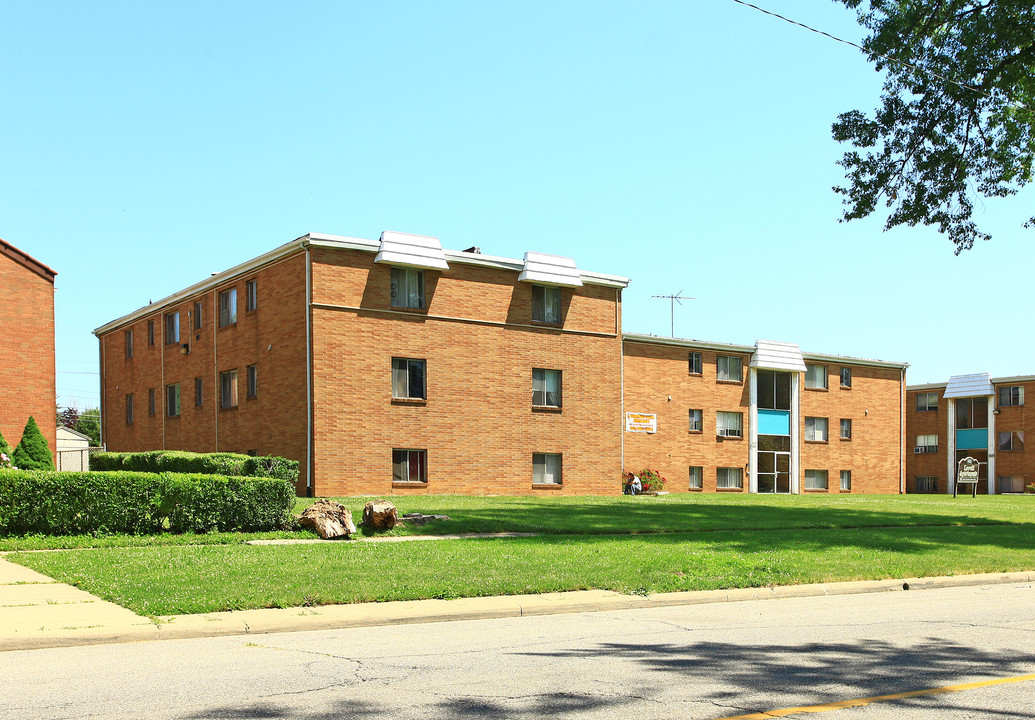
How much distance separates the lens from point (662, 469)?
45.3 metres

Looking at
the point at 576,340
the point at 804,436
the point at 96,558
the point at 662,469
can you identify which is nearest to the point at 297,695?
the point at 96,558

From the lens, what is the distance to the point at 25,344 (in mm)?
31781

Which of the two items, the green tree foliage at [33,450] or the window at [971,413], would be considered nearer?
the green tree foliage at [33,450]

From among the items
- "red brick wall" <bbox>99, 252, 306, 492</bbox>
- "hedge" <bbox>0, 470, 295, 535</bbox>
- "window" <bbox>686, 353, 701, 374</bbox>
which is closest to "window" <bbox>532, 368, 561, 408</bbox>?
"red brick wall" <bbox>99, 252, 306, 492</bbox>

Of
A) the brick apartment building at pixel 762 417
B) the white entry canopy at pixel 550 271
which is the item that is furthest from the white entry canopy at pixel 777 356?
A: the white entry canopy at pixel 550 271

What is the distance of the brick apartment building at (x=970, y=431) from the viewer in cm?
6019

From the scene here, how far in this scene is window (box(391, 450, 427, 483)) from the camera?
33.2 m

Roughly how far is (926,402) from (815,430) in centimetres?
1781

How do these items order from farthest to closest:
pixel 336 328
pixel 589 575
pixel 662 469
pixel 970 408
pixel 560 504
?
1. pixel 970 408
2. pixel 662 469
3. pixel 336 328
4. pixel 560 504
5. pixel 589 575

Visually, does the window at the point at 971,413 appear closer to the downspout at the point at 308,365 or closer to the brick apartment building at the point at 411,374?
the brick apartment building at the point at 411,374

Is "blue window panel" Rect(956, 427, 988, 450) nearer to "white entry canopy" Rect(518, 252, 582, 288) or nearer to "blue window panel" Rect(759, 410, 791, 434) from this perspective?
"blue window panel" Rect(759, 410, 791, 434)

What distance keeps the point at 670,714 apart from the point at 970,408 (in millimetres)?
63372

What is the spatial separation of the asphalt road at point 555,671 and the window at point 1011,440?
55236mm

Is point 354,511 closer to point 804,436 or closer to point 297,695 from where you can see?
point 297,695
